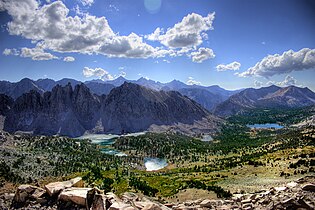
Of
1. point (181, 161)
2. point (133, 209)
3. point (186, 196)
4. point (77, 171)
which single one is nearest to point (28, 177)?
point (77, 171)

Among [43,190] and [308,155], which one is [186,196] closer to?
[43,190]

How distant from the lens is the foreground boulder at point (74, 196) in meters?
18.5

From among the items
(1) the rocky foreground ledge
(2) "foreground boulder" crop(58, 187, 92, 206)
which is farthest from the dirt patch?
(2) "foreground boulder" crop(58, 187, 92, 206)

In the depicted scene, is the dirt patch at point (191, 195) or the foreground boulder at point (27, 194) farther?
the dirt patch at point (191, 195)

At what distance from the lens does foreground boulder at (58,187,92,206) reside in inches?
728

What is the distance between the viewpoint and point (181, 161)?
18538 centimetres

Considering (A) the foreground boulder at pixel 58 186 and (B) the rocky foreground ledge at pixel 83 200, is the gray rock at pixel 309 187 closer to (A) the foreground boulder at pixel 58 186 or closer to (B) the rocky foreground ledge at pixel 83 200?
(B) the rocky foreground ledge at pixel 83 200

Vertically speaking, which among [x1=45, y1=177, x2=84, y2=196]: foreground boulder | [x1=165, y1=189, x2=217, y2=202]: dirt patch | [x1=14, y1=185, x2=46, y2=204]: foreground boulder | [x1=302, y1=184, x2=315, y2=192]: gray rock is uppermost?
[x1=45, y1=177, x2=84, y2=196]: foreground boulder

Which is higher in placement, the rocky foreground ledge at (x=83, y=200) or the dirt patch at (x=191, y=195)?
the rocky foreground ledge at (x=83, y=200)

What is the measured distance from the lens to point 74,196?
18766 millimetres

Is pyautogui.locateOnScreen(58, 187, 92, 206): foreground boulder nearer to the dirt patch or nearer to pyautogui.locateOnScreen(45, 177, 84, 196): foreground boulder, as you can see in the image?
pyautogui.locateOnScreen(45, 177, 84, 196): foreground boulder

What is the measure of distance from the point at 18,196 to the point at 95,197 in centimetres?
659

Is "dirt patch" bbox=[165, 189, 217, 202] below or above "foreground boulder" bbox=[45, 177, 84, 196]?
below

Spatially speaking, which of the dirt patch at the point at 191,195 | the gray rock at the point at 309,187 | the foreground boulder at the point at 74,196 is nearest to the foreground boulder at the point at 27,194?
the foreground boulder at the point at 74,196
